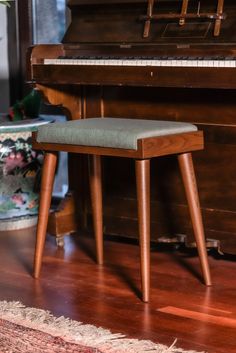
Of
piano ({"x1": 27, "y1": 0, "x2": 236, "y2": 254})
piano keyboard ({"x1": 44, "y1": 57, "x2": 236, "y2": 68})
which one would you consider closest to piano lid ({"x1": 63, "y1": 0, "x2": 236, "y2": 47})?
piano ({"x1": 27, "y1": 0, "x2": 236, "y2": 254})

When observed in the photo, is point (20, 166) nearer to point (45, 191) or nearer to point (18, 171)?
point (18, 171)

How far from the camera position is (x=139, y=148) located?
247cm

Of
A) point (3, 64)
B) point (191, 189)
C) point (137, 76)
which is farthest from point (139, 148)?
point (3, 64)

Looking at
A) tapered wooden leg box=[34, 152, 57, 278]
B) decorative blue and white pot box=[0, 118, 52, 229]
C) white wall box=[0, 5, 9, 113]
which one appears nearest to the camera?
tapered wooden leg box=[34, 152, 57, 278]

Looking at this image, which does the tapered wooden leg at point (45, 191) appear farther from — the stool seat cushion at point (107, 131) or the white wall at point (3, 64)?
the white wall at point (3, 64)

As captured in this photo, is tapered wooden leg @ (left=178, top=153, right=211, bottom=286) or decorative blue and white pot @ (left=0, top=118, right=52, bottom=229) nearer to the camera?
tapered wooden leg @ (left=178, top=153, right=211, bottom=286)

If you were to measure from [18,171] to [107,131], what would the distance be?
1065 mm

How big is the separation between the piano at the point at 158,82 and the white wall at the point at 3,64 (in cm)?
89

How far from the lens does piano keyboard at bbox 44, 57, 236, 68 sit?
2.62 meters

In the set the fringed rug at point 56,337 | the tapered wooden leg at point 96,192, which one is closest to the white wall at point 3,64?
the tapered wooden leg at point 96,192

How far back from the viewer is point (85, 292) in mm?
2674

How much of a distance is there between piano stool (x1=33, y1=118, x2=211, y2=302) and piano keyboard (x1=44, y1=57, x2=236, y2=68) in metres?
0.20

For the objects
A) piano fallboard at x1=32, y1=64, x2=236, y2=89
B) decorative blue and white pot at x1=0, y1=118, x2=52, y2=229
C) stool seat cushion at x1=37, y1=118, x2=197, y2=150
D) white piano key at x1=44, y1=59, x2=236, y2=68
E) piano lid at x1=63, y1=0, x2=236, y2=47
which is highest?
piano lid at x1=63, y1=0, x2=236, y2=47

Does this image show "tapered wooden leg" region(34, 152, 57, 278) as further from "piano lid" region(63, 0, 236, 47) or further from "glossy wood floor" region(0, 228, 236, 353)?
"piano lid" region(63, 0, 236, 47)
